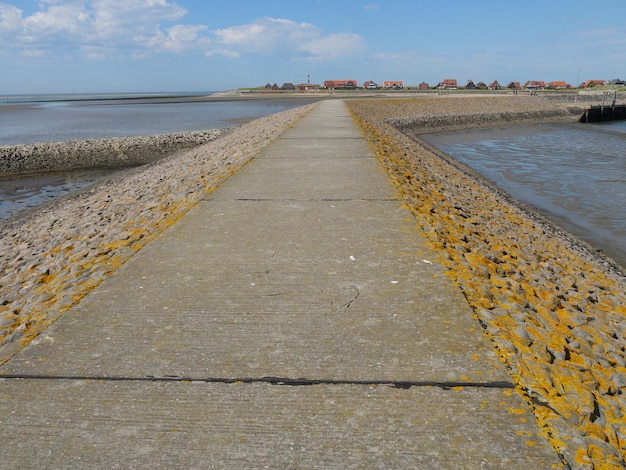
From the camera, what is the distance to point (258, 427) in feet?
6.77

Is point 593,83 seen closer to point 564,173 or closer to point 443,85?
point 443,85

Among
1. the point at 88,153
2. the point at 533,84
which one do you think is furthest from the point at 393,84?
the point at 88,153

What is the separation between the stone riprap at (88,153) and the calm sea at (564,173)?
1412cm

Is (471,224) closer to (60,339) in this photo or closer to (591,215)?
(60,339)

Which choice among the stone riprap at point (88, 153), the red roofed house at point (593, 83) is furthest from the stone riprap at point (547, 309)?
the red roofed house at point (593, 83)

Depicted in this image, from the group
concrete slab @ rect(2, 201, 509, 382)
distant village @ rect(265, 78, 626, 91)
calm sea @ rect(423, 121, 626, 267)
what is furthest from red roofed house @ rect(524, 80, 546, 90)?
concrete slab @ rect(2, 201, 509, 382)

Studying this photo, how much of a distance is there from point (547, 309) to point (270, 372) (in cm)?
245

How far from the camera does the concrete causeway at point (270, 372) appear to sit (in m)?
1.93

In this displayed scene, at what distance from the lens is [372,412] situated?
2.14m

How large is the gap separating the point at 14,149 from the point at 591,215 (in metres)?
21.8

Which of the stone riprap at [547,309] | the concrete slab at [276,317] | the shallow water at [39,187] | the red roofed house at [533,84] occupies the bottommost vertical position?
the shallow water at [39,187]

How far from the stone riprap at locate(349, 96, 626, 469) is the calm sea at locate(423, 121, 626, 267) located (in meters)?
1.87

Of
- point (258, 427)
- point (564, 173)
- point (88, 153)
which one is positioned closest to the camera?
point (258, 427)

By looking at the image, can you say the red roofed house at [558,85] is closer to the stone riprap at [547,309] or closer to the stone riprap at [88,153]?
the stone riprap at [88,153]
